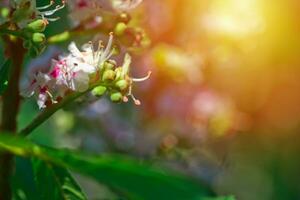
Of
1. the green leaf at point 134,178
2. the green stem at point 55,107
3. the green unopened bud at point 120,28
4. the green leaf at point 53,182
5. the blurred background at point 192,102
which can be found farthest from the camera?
the blurred background at point 192,102

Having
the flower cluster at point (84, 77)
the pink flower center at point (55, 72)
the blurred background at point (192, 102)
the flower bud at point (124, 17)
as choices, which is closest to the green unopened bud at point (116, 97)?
the flower cluster at point (84, 77)

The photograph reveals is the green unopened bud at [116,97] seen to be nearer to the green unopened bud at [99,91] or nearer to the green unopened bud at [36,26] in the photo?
the green unopened bud at [99,91]

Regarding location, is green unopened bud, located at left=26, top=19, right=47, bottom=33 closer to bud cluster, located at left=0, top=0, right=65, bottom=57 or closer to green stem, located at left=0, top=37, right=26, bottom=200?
bud cluster, located at left=0, top=0, right=65, bottom=57

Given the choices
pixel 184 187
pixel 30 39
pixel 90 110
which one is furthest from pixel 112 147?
pixel 184 187

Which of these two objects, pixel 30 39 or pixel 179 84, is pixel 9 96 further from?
pixel 179 84

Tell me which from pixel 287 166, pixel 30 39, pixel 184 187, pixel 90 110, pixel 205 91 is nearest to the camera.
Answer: pixel 184 187

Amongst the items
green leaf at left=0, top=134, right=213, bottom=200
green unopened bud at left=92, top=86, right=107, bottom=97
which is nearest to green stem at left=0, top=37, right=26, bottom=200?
green unopened bud at left=92, top=86, right=107, bottom=97
